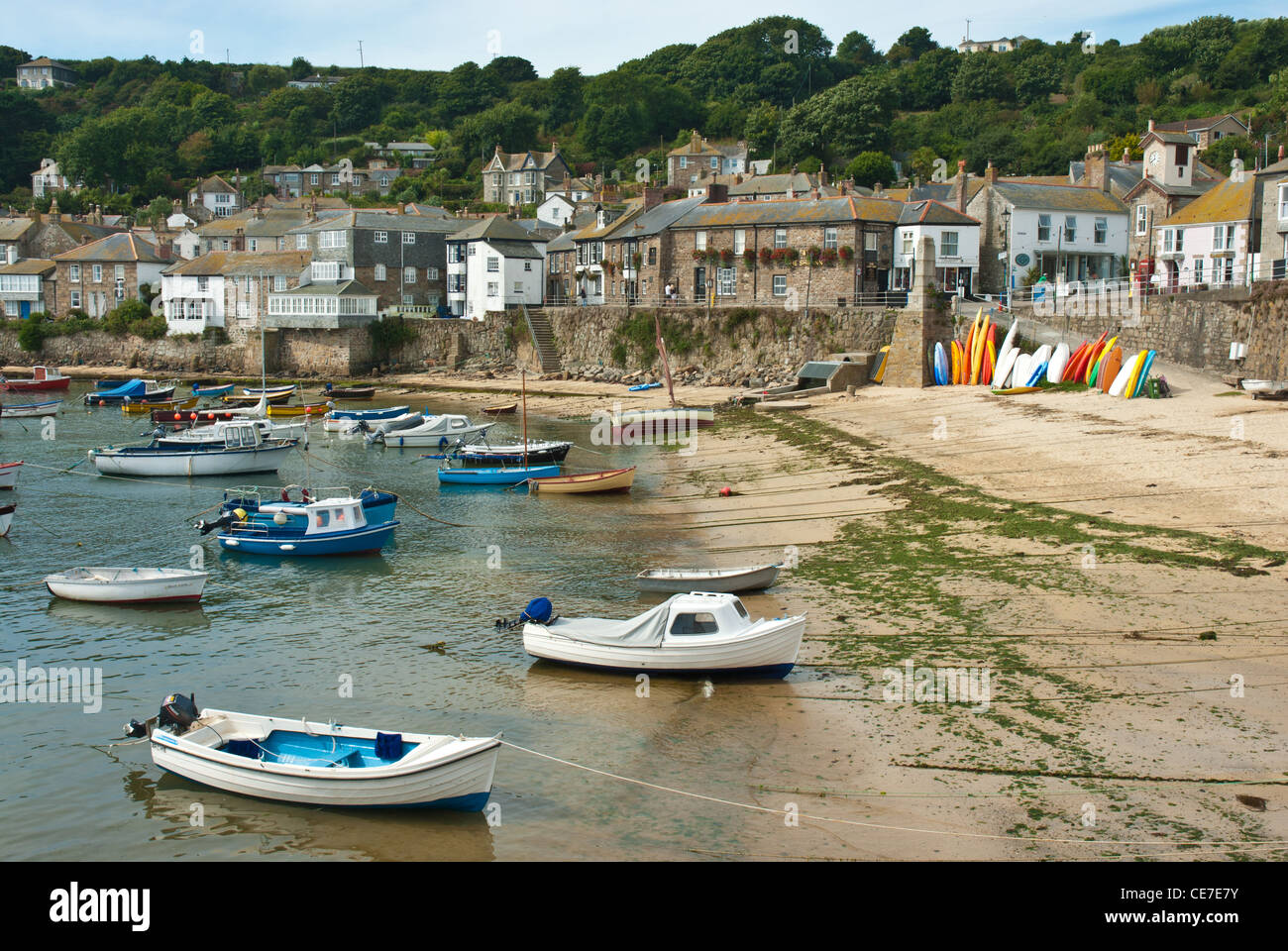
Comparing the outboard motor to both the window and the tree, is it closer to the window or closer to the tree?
the window

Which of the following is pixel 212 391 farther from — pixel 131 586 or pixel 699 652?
pixel 699 652

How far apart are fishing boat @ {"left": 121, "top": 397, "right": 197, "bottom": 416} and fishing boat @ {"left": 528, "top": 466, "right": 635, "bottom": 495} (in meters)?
34.3

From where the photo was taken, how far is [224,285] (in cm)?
8500

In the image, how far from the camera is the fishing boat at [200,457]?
43.4 metres

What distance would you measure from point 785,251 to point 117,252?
2400 inches

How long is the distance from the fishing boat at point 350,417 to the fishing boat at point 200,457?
9.46 meters

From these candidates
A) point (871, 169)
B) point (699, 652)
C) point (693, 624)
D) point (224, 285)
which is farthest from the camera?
point (871, 169)

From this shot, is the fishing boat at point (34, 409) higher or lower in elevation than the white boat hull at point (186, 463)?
higher

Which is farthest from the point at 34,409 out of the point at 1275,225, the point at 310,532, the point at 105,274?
the point at 1275,225

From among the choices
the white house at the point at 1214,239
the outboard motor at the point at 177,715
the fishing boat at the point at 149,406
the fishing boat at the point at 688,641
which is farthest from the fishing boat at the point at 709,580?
the fishing boat at the point at 149,406

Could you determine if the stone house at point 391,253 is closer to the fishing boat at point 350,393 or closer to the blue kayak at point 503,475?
the fishing boat at point 350,393

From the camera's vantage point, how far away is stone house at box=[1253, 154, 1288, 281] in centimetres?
4503

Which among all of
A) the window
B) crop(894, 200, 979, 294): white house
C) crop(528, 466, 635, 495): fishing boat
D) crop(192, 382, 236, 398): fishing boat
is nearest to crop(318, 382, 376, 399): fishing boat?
crop(192, 382, 236, 398): fishing boat

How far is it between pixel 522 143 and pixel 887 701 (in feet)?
460
